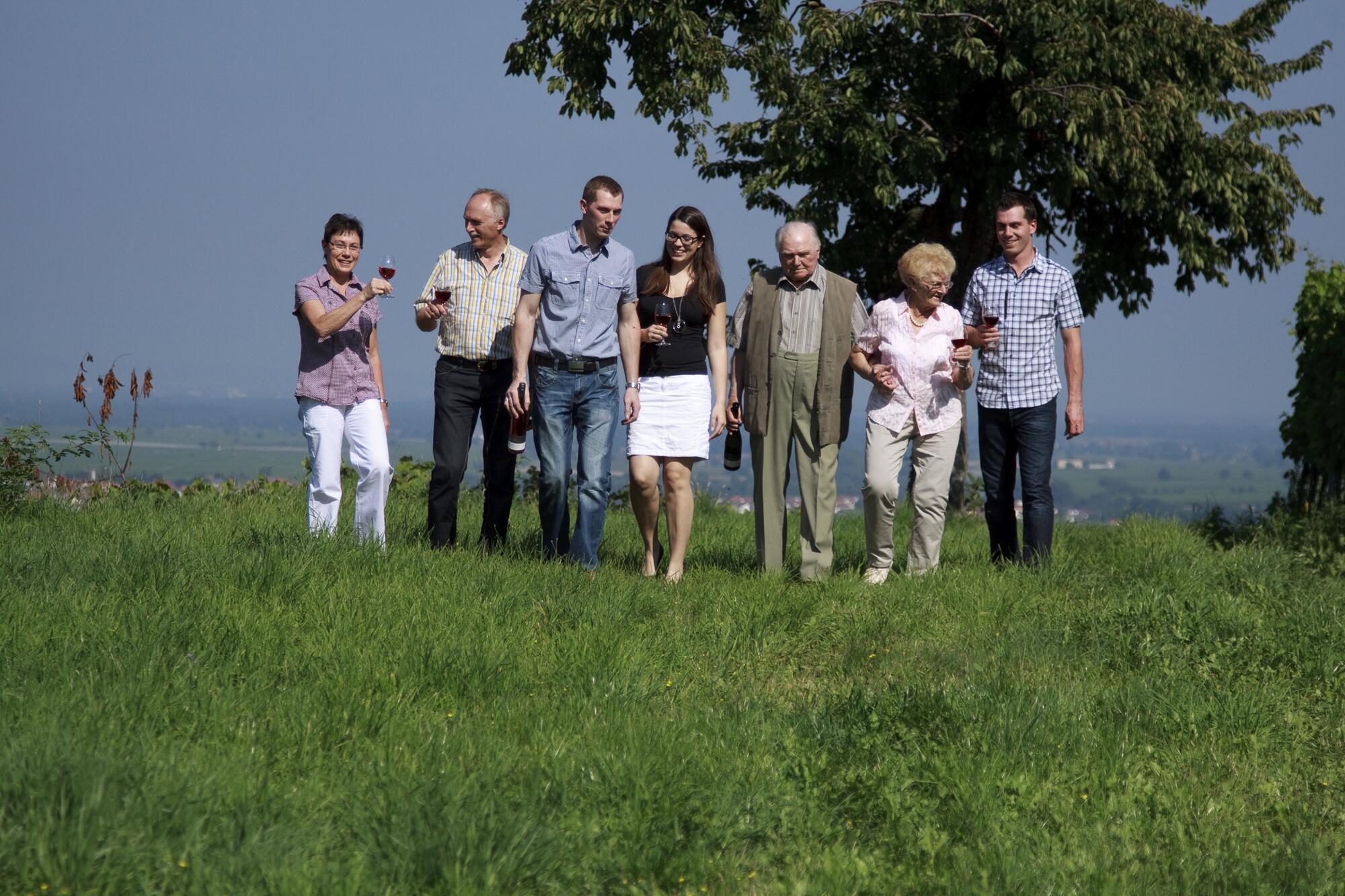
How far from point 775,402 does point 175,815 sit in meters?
4.75

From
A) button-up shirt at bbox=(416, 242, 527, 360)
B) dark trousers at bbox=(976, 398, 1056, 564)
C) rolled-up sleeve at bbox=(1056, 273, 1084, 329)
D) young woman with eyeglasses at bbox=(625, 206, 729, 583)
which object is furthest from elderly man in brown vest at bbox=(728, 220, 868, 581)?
button-up shirt at bbox=(416, 242, 527, 360)

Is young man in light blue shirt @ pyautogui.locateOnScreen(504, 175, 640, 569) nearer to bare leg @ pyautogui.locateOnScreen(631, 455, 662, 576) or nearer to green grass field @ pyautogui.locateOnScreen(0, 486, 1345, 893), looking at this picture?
bare leg @ pyautogui.locateOnScreen(631, 455, 662, 576)

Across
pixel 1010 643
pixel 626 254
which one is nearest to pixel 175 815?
pixel 1010 643

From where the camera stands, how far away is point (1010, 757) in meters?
4.16

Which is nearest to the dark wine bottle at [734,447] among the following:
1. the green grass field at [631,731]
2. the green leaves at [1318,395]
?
the green grass field at [631,731]

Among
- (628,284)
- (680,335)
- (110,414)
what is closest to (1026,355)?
(680,335)

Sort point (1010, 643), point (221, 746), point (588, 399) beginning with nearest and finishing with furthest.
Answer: point (221, 746)
point (1010, 643)
point (588, 399)

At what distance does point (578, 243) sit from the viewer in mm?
A: 7051

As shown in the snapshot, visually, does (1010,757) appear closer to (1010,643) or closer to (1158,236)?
(1010,643)

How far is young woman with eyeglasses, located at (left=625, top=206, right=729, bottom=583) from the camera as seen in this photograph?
7102mm

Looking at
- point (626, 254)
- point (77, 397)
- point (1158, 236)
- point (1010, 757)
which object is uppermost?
point (1158, 236)

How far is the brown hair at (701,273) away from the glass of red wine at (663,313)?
97 millimetres

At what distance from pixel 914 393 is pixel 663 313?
1.59 metres

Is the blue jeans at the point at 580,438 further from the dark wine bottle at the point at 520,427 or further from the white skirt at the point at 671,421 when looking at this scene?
the white skirt at the point at 671,421
